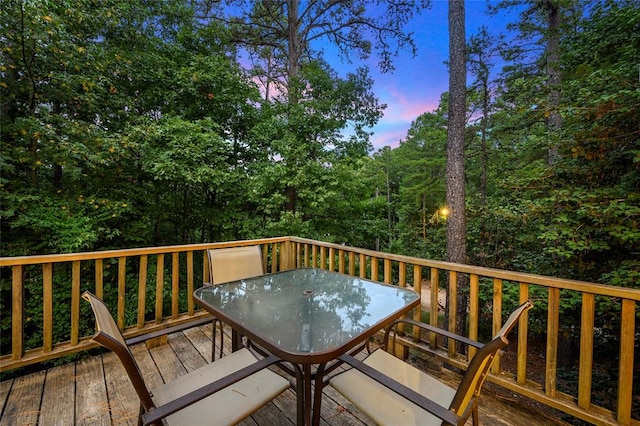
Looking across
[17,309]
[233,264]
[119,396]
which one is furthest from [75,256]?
A: [233,264]

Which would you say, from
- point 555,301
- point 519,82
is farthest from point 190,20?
point 555,301

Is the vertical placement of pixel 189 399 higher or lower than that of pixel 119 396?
higher

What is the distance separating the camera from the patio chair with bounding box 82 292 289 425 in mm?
1042

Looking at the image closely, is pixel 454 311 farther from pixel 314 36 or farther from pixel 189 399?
pixel 314 36


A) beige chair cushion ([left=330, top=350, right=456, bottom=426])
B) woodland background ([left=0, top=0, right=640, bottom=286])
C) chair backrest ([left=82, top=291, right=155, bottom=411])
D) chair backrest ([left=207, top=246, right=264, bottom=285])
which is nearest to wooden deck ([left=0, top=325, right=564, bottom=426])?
beige chair cushion ([left=330, top=350, right=456, bottom=426])

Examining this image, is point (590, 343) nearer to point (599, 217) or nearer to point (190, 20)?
point (599, 217)

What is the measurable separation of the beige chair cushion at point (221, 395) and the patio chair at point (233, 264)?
1.03 m

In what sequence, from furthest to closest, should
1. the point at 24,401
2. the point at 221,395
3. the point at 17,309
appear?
the point at 17,309 → the point at 24,401 → the point at 221,395

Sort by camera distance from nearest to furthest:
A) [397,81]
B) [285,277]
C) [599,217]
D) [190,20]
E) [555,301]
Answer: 1. [555,301]
2. [285,277]
3. [599,217]
4. [190,20]
5. [397,81]

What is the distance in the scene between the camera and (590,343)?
5.61 feet

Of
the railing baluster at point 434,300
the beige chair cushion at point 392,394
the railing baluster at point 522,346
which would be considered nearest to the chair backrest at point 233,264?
the beige chair cushion at point 392,394

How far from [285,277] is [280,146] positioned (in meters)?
4.36

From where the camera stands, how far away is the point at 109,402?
1.99m

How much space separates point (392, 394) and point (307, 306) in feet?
2.35
